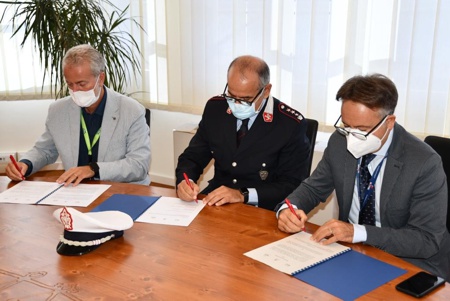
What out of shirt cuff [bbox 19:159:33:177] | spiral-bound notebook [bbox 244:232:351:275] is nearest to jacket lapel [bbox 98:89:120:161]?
shirt cuff [bbox 19:159:33:177]

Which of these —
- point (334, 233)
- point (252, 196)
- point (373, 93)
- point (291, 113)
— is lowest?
point (252, 196)

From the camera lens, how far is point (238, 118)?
8.28 feet

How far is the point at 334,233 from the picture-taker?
1.68 metres

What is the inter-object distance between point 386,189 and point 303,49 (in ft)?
6.46

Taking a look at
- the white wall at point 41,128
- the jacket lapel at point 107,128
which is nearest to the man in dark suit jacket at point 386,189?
the jacket lapel at point 107,128

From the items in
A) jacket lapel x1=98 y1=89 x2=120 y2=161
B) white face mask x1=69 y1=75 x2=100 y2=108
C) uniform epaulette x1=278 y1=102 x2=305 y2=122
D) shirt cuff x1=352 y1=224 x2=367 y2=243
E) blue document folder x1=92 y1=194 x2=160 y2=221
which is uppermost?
white face mask x1=69 y1=75 x2=100 y2=108

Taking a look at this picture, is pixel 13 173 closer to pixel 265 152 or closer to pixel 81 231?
pixel 81 231

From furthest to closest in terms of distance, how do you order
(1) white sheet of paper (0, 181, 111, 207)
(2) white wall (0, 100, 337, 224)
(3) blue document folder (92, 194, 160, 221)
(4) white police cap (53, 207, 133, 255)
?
(2) white wall (0, 100, 337, 224) → (1) white sheet of paper (0, 181, 111, 207) → (3) blue document folder (92, 194, 160, 221) → (4) white police cap (53, 207, 133, 255)

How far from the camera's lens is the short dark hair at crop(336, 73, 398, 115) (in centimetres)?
183

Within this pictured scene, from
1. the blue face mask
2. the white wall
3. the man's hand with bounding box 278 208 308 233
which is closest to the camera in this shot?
the man's hand with bounding box 278 208 308 233

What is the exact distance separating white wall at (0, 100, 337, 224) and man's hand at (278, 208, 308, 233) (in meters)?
2.62

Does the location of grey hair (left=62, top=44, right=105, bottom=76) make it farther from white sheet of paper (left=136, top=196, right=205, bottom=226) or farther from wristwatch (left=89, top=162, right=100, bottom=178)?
white sheet of paper (left=136, top=196, right=205, bottom=226)

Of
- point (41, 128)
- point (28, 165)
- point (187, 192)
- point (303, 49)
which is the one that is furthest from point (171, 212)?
point (41, 128)

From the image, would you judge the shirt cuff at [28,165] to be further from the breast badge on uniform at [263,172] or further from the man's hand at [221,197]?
the breast badge on uniform at [263,172]
